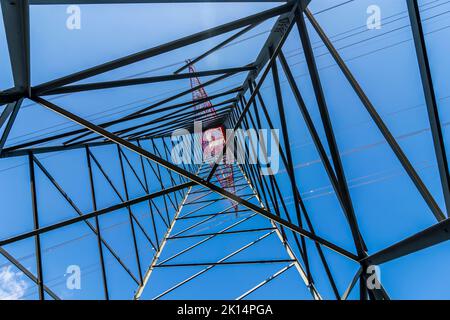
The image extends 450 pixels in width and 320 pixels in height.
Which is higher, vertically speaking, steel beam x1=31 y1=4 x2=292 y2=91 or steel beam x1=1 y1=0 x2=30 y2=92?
steel beam x1=31 y1=4 x2=292 y2=91

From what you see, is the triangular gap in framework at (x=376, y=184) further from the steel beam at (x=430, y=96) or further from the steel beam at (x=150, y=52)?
the steel beam at (x=430, y=96)

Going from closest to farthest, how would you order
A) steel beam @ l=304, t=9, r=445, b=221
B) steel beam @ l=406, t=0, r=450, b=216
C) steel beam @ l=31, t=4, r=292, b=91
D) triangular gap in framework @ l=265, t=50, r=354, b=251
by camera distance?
steel beam @ l=406, t=0, r=450, b=216
steel beam @ l=304, t=9, r=445, b=221
steel beam @ l=31, t=4, r=292, b=91
triangular gap in framework @ l=265, t=50, r=354, b=251

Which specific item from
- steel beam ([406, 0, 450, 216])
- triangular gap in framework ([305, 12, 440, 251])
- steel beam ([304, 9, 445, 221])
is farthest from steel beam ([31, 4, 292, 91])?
triangular gap in framework ([305, 12, 440, 251])

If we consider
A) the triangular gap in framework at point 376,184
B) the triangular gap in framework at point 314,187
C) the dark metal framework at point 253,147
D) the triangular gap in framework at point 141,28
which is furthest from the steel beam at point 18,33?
the triangular gap in framework at point 376,184

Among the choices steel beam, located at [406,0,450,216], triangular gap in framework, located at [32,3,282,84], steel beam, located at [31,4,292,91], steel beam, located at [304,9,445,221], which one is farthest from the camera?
triangular gap in framework, located at [32,3,282,84]

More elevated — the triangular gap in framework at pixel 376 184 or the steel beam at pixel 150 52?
the steel beam at pixel 150 52

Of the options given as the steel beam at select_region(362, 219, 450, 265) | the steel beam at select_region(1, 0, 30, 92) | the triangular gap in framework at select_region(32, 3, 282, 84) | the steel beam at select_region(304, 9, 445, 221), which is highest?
the triangular gap in framework at select_region(32, 3, 282, 84)

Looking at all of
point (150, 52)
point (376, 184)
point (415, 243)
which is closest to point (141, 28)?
point (150, 52)

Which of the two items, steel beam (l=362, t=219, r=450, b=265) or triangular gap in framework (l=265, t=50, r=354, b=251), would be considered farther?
triangular gap in framework (l=265, t=50, r=354, b=251)

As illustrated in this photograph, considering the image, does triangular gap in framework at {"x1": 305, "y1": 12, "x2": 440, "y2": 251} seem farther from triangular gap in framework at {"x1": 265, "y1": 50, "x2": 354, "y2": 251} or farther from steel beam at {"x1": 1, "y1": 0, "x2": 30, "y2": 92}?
steel beam at {"x1": 1, "y1": 0, "x2": 30, "y2": 92}

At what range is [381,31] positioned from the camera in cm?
680

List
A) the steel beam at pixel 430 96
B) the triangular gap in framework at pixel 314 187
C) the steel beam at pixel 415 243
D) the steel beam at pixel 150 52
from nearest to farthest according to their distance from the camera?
1. the steel beam at pixel 430 96
2. the steel beam at pixel 415 243
3. the steel beam at pixel 150 52
4. the triangular gap in framework at pixel 314 187

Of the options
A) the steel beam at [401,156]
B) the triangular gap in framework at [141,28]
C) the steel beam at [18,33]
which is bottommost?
the steel beam at [401,156]
